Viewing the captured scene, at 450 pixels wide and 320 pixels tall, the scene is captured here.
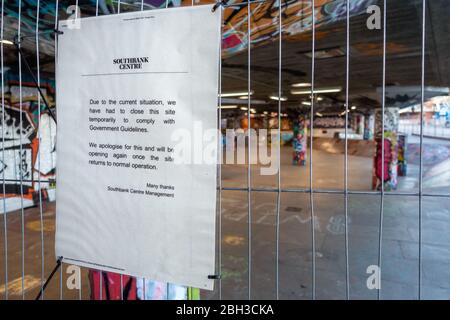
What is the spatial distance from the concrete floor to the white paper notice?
279 centimetres

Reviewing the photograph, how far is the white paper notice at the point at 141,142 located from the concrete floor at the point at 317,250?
2.79 meters

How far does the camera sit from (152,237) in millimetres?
1656

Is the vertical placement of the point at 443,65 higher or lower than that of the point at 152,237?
higher

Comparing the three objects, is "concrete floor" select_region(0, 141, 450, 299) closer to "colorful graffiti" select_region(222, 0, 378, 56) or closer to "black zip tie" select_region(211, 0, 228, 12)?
"colorful graffiti" select_region(222, 0, 378, 56)

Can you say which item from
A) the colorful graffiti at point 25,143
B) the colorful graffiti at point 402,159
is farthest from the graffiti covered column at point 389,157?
the colorful graffiti at point 25,143

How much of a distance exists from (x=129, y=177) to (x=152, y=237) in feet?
1.04

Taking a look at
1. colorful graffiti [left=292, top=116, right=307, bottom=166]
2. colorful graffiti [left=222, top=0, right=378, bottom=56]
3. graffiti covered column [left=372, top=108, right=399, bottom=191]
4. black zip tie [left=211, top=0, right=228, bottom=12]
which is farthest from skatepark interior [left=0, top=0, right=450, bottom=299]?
colorful graffiti [left=292, top=116, right=307, bottom=166]

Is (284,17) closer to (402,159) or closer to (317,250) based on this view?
(317,250)

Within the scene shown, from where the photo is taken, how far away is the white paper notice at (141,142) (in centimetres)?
153

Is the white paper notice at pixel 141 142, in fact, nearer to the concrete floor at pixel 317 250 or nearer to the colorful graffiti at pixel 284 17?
the colorful graffiti at pixel 284 17

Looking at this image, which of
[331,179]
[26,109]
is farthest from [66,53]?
[331,179]

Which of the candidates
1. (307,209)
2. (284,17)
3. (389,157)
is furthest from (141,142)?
(389,157)

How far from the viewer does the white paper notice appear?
5.01 feet
